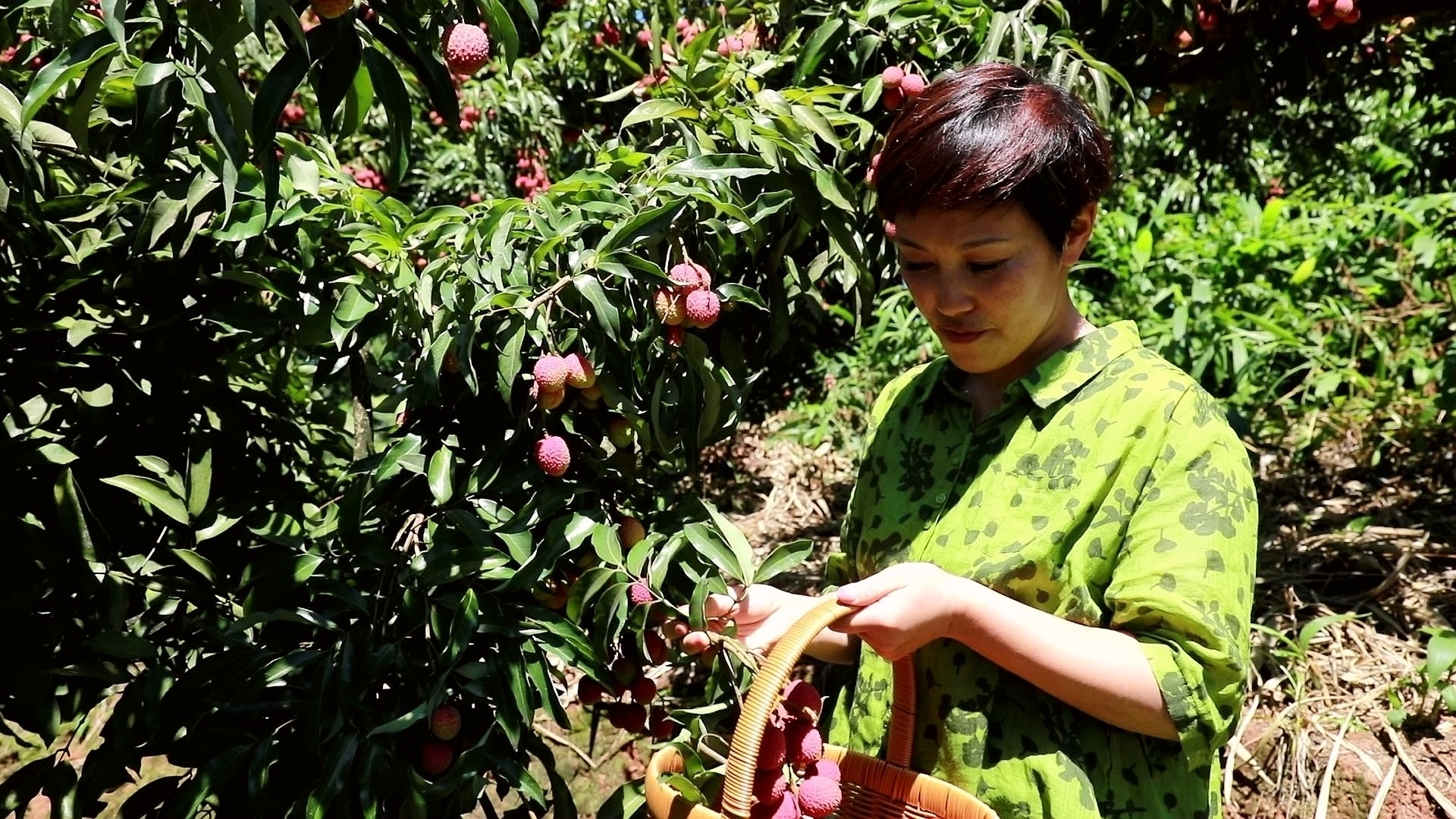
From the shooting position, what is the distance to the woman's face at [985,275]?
107 centimetres

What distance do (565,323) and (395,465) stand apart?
0.26 meters

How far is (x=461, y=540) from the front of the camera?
138 centimetres

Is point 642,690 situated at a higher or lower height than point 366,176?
higher

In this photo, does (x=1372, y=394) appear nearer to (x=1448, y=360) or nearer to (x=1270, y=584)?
(x=1448, y=360)

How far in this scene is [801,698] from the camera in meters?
1.20

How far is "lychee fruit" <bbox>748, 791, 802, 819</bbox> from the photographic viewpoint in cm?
112

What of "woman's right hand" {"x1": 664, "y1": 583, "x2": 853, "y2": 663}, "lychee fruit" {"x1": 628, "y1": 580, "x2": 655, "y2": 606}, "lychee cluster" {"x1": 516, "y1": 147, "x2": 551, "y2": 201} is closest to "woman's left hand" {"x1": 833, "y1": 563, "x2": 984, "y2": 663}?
"woman's right hand" {"x1": 664, "y1": 583, "x2": 853, "y2": 663}

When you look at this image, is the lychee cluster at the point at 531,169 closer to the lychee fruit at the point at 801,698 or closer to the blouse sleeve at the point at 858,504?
the blouse sleeve at the point at 858,504

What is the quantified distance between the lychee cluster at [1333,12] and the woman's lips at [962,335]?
1646 mm

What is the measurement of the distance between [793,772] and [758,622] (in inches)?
10.1

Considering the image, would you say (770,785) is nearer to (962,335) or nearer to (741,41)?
(962,335)

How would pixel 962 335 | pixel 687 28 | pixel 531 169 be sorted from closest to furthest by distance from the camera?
pixel 962 335, pixel 687 28, pixel 531 169

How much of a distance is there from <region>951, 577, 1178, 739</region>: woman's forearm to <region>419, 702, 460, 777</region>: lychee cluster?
0.62 meters

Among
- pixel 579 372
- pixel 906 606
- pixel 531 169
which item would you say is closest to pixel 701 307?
pixel 579 372
